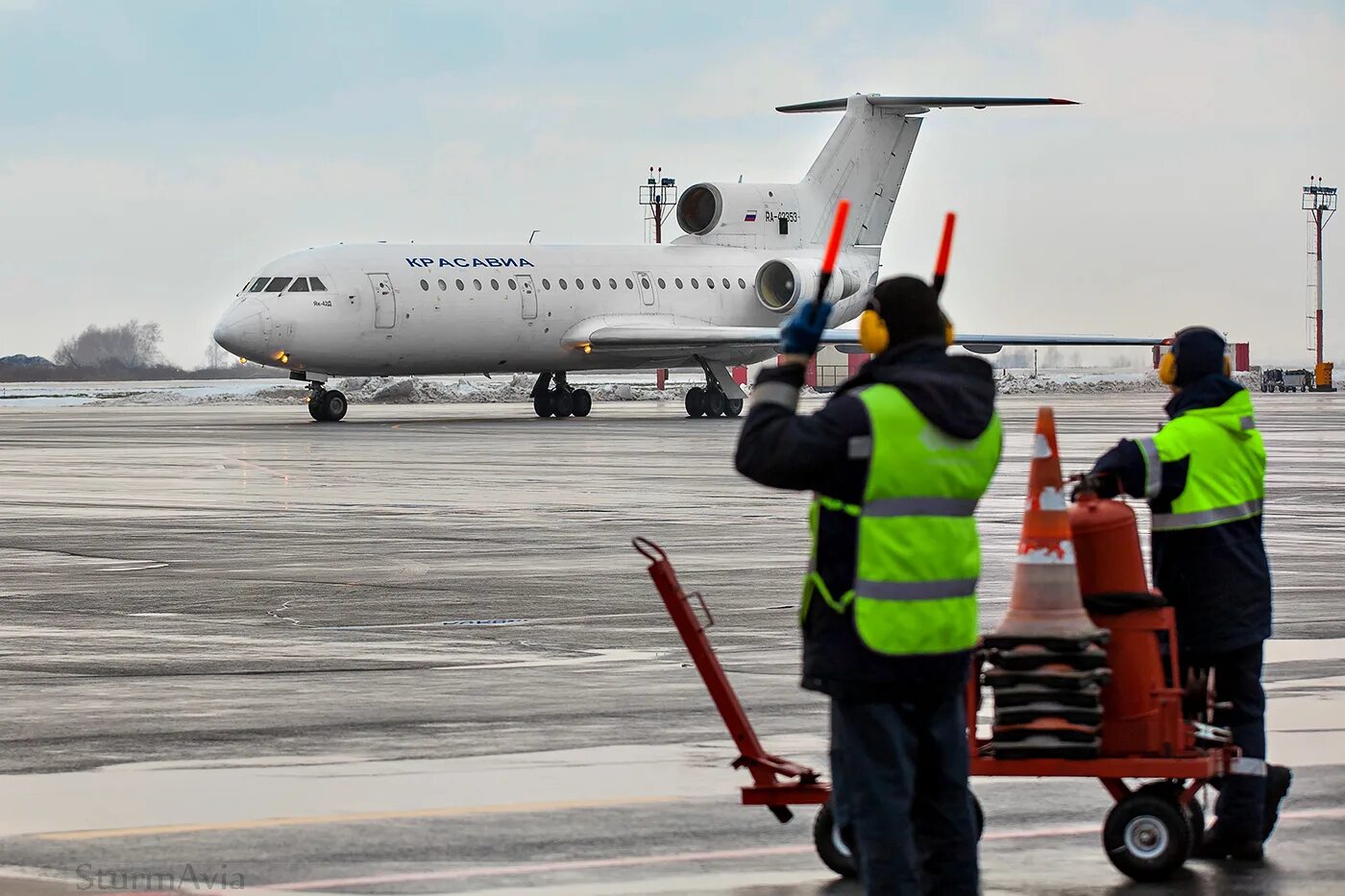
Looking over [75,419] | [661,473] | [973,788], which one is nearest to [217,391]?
[75,419]

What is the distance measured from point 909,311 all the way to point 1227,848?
2.16 metres

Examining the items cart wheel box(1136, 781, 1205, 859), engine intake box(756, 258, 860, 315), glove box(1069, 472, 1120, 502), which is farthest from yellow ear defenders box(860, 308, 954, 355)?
engine intake box(756, 258, 860, 315)

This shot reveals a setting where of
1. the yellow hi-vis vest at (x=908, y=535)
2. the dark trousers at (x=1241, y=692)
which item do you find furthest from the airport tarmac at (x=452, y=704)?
the yellow hi-vis vest at (x=908, y=535)

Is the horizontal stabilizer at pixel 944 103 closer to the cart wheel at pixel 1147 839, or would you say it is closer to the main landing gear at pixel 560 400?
the main landing gear at pixel 560 400

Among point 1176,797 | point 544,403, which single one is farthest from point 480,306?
point 1176,797

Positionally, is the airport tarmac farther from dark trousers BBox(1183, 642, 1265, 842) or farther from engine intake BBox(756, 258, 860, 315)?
engine intake BBox(756, 258, 860, 315)

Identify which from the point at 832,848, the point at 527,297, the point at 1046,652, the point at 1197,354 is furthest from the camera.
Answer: the point at 527,297

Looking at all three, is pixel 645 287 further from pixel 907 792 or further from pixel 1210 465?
pixel 907 792

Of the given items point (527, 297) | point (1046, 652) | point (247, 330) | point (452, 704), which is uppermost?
point (527, 297)

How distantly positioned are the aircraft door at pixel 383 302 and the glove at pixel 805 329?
38657 millimetres

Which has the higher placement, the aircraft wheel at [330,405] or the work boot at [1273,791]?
the aircraft wheel at [330,405]

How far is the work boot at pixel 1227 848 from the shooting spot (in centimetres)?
664

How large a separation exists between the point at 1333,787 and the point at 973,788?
1184mm

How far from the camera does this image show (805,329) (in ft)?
17.9
